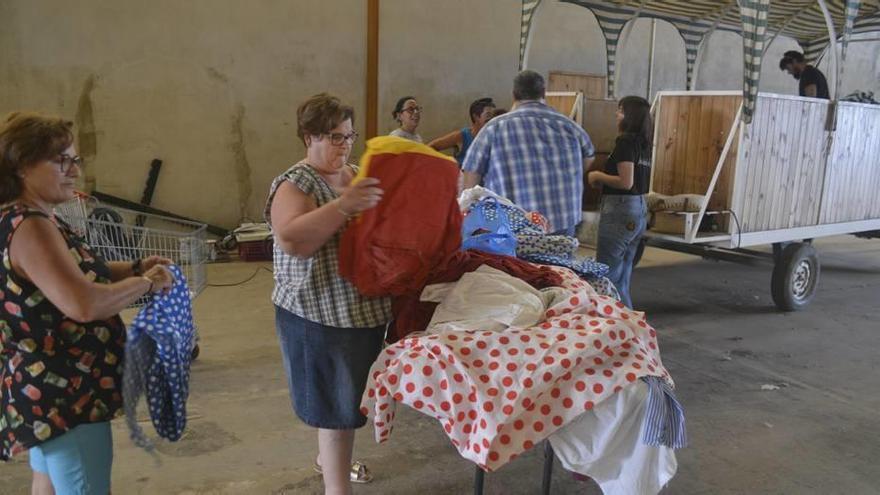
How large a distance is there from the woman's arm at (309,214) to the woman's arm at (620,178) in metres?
2.73

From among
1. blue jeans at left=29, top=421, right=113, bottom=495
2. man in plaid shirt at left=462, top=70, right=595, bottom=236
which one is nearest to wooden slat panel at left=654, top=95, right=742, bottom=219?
man in plaid shirt at left=462, top=70, right=595, bottom=236

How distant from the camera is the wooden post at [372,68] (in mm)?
8141

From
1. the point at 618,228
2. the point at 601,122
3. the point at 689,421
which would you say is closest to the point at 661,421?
the point at 689,421

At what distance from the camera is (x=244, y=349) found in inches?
177

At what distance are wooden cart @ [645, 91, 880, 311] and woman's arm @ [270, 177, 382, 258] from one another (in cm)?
365

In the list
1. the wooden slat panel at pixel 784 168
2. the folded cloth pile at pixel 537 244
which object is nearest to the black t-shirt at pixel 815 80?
the wooden slat panel at pixel 784 168

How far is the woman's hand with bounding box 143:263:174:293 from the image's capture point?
195cm

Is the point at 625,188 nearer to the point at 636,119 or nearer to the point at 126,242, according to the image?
the point at 636,119

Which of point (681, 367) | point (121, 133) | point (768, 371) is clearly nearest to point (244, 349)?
point (681, 367)

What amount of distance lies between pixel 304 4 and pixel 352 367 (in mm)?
6608

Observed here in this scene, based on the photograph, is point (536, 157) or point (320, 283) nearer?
point (320, 283)

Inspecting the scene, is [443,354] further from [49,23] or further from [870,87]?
[870,87]

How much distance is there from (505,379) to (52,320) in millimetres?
1201

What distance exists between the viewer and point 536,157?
149 inches
